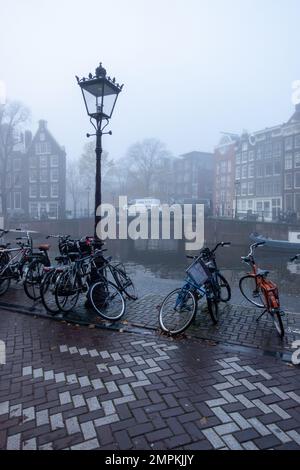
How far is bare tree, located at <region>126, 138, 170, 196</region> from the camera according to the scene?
1896 inches

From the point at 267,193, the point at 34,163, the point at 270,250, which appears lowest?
the point at 270,250

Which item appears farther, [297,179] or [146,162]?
[146,162]

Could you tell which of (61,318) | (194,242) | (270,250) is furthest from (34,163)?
(61,318)

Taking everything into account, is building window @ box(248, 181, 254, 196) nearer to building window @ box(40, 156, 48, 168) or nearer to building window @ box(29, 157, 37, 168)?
building window @ box(40, 156, 48, 168)

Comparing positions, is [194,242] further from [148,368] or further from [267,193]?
[148,368]

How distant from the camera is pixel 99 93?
19.1 feet

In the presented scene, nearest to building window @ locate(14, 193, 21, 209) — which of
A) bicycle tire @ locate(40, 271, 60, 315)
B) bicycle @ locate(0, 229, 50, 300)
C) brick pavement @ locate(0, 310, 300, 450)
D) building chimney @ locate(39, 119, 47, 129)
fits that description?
building chimney @ locate(39, 119, 47, 129)

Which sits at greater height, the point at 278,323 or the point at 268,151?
the point at 268,151

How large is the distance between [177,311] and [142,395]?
75.7 inches

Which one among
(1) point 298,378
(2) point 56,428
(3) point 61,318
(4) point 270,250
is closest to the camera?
(2) point 56,428

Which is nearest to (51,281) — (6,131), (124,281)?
(124,281)

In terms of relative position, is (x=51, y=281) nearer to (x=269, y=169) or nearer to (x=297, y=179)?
(x=297, y=179)
